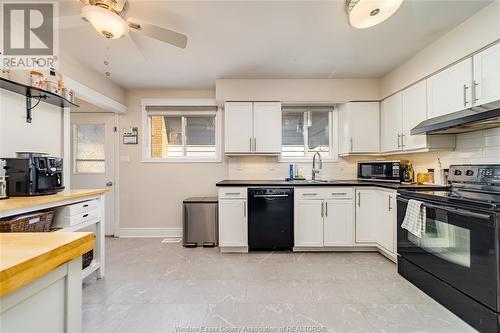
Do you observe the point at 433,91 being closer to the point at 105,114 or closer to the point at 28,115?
the point at 28,115

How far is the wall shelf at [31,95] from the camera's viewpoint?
1.89m

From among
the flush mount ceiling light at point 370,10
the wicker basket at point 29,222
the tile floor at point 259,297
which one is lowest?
the tile floor at point 259,297

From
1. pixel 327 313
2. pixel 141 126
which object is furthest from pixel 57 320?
Answer: pixel 141 126

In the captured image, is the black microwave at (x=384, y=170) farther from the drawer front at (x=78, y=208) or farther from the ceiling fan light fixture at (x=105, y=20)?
the drawer front at (x=78, y=208)

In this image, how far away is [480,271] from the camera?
5.16 ft

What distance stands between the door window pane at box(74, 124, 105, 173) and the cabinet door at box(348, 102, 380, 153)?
13.2ft

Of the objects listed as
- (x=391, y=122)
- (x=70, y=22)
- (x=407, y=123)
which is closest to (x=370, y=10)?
(x=407, y=123)

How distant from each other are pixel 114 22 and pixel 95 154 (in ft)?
9.49

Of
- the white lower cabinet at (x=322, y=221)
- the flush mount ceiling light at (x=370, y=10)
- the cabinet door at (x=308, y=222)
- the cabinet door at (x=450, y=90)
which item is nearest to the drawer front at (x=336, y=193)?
the white lower cabinet at (x=322, y=221)

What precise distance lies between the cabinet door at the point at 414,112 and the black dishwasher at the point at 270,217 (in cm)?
155

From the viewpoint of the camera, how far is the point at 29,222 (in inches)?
61.4

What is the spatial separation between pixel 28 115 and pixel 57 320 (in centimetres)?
228

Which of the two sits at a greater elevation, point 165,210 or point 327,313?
point 165,210

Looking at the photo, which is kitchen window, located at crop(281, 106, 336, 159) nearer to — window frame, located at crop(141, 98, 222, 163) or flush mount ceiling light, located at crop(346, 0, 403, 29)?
window frame, located at crop(141, 98, 222, 163)
